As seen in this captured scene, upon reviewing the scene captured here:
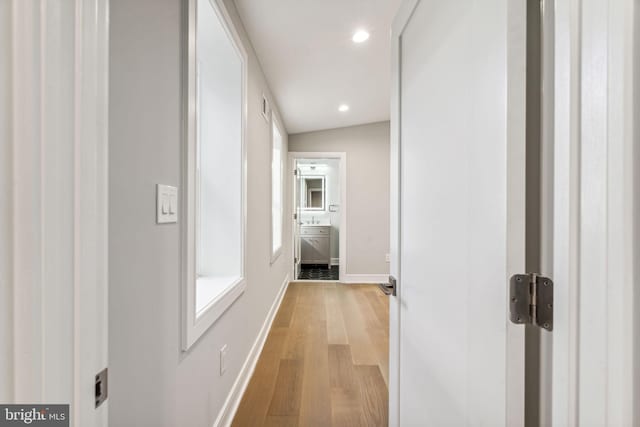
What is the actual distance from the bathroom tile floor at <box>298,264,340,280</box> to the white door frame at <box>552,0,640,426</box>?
4.43 meters

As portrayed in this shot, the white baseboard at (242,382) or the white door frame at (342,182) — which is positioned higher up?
the white door frame at (342,182)

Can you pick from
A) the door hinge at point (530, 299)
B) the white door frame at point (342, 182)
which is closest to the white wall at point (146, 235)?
the door hinge at point (530, 299)

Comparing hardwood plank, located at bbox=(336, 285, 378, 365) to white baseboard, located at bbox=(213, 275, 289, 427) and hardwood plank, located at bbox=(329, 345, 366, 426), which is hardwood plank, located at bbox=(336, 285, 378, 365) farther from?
white baseboard, located at bbox=(213, 275, 289, 427)

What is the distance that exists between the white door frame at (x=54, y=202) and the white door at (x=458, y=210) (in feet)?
2.35

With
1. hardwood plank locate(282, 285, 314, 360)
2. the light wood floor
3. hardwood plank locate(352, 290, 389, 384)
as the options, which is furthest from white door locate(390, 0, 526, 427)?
hardwood plank locate(282, 285, 314, 360)

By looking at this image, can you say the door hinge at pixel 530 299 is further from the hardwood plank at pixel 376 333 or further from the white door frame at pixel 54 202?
the hardwood plank at pixel 376 333

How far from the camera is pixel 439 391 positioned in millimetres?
799

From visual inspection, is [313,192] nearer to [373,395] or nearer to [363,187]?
[363,187]

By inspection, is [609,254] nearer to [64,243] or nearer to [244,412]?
[64,243]

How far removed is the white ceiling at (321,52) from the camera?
1.81 m

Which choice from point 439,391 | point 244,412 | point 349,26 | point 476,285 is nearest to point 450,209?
point 476,285

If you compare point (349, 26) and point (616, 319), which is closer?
point (616, 319)

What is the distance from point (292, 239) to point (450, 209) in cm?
383

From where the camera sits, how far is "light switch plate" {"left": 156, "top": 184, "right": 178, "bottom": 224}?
870mm
